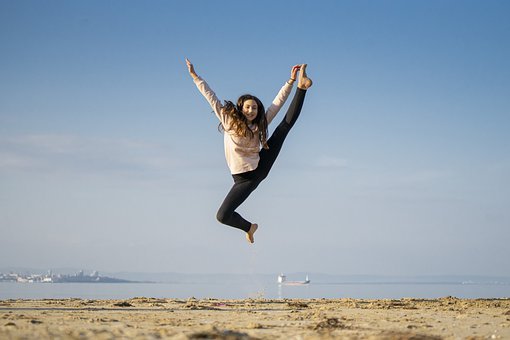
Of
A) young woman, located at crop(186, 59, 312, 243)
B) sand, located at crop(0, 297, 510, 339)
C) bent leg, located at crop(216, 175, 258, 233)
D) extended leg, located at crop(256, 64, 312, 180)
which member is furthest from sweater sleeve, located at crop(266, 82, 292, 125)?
sand, located at crop(0, 297, 510, 339)

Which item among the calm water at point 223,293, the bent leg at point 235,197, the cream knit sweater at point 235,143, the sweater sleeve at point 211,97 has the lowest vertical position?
the calm water at point 223,293

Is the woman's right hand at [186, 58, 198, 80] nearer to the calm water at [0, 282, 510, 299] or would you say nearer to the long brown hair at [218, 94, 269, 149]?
the long brown hair at [218, 94, 269, 149]

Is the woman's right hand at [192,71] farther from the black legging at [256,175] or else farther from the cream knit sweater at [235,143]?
the black legging at [256,175]

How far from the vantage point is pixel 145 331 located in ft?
16.3

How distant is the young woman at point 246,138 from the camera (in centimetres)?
784

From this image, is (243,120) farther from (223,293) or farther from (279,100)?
(223,293)

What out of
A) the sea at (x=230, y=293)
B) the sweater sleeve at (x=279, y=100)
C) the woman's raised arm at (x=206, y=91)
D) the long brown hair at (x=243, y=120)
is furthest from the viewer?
the sea at (x=230, y=293)

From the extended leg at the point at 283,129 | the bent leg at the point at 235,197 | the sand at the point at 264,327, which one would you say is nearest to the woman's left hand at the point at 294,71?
the extended leg at the point at 283,129

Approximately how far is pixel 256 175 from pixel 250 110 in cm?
87

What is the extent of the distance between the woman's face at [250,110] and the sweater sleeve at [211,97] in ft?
1.07

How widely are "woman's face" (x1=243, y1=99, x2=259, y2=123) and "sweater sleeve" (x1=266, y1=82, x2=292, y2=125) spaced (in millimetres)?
293

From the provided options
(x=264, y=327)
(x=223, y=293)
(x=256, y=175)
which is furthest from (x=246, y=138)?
(x=223, y=293)

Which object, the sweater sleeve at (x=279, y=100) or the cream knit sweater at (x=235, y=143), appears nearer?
the cream knit sweater at (x=235, y=143)

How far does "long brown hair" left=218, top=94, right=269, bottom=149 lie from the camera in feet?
25.6
